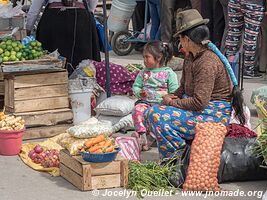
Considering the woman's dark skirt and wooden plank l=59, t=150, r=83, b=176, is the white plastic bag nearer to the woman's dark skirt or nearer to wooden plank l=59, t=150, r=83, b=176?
the woman's dark skirt

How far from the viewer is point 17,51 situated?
739 centimetres

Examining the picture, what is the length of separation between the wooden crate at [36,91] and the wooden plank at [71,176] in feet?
4.52

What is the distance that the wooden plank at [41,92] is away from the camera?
23.9 ft

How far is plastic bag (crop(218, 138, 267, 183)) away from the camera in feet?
18.8

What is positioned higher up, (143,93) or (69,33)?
(69,33)

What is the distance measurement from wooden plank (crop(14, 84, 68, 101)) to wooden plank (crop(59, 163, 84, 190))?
140 centimetres

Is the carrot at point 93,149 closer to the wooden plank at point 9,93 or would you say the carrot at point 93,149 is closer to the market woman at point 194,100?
the market woman at point 194,100

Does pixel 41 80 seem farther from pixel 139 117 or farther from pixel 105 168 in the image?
pixel 105 168

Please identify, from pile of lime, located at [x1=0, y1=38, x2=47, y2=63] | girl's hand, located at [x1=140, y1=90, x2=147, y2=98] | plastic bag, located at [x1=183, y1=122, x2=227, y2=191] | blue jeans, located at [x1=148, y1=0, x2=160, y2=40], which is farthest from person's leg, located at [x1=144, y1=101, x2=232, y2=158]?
blue jeans, located at [x1=148, y1=0, x2=160, y2=40]

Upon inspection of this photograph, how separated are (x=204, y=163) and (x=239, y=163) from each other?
390mm

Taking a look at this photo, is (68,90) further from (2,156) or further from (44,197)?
(44,197)

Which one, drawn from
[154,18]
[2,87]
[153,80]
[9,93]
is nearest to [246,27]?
[154,18]

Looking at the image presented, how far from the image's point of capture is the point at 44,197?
5.61 m

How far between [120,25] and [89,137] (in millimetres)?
7335
